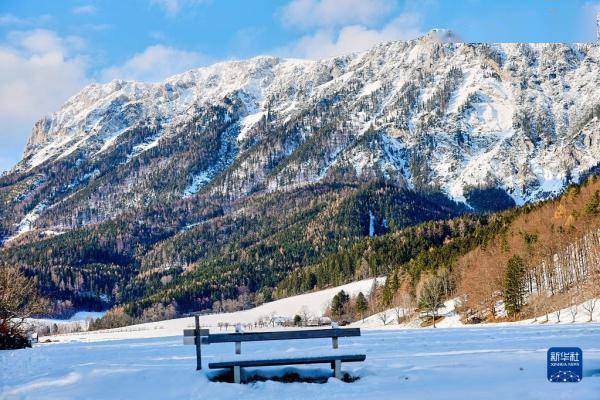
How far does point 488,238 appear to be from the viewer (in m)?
131

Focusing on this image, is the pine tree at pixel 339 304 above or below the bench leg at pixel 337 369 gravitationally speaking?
below

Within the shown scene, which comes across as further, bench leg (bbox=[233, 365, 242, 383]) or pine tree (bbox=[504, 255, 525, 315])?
pine tree (bbox=[504, 255, 525, 315])

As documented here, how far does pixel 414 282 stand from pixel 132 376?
108300 millimetres

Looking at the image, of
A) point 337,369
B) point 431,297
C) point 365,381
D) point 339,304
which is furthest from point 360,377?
point 339,304

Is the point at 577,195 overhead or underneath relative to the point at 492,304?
overhead

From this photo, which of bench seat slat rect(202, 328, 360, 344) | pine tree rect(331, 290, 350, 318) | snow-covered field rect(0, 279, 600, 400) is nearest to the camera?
snow-covered field rect(0, 279, 600, 400)

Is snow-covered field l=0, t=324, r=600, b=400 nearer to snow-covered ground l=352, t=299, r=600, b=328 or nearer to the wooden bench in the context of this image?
the wooden bench

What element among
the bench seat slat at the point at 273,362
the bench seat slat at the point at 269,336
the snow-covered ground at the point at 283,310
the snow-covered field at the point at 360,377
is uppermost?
the bench seat slat at the point at 269,336

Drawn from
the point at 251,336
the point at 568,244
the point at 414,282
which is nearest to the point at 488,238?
the point at 414,282

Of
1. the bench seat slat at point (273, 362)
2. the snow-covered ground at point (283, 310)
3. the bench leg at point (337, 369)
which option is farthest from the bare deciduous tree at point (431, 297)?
the bench seat slat at point (273, 362)

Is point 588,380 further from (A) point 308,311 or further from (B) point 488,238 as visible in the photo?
(A) point 308,311

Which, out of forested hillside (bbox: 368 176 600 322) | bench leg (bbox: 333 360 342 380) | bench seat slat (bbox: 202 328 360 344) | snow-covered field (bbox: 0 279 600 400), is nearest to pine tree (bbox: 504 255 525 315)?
forested hillside (bbox: 368 176 600 322)

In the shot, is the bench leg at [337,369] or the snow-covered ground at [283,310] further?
the snow-covered ground at [283,310]

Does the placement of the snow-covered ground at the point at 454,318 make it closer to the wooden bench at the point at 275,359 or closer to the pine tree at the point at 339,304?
the pine tree at the point at 339,304
